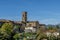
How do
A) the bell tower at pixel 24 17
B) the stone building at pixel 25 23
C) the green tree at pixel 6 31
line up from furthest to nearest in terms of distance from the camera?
the bell tower at pixel 24 17
the stone building at pixel 25 23
the green tree at pixel 6 31

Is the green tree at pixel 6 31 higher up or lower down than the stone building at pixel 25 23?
lower down

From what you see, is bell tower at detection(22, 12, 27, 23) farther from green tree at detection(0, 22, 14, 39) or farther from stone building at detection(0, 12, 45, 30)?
green tree at detection(0, 22, 14, 39)

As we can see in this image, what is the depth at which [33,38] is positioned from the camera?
80.5 ft

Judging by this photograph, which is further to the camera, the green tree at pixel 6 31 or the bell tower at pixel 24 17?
the bell tower at pixel 24 17

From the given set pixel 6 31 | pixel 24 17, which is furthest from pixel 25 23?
pixel 6 31

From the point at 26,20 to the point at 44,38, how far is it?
66.8ft

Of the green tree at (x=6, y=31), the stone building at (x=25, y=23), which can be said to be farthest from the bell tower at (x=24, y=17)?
the green tree at (x=6, y=31)

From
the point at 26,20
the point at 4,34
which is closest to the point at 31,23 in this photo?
the point at 26,20

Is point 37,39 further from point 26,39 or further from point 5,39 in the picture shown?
point 5,39

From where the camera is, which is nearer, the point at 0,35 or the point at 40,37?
the point at 0,35

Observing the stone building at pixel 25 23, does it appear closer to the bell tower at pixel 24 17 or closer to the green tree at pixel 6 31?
the bell tower at pixel 24 17

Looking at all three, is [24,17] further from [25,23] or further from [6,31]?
[6,31]

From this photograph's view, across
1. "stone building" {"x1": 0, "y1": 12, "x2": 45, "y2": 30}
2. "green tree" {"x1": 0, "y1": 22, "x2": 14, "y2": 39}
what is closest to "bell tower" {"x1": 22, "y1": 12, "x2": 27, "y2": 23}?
"stone building" {"x1": 0, "y1": 12, "x2": 45, "y2": 30}

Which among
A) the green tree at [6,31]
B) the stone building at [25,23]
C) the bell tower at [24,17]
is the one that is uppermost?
the bell tower at [24,17]
